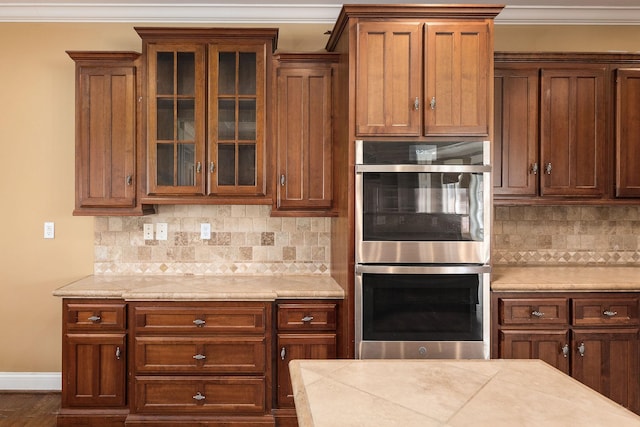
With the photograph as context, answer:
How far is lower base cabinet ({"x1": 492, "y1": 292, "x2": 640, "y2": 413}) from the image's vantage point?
2.72 m

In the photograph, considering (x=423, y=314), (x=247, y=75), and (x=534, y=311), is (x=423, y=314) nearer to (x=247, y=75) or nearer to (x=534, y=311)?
(x=534, y=311)

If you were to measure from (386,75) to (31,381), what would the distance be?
319 cm

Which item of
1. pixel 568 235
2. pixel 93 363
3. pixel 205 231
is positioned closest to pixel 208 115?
pixel 205 231

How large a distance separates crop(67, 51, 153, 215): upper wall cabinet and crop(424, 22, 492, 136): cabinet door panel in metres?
1.83

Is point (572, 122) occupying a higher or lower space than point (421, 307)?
higher

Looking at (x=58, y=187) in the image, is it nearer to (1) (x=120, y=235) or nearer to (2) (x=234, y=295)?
(1) (x=120, y=235)

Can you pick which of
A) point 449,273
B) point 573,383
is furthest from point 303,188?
point 573,383

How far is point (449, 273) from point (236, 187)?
1.40m

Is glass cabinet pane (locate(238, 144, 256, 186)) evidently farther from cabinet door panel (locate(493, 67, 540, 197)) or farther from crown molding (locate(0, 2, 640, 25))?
cabinet door panel (locate(493, 67, 540, 197))

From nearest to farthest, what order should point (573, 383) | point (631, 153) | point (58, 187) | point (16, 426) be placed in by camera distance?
1. point (573, 383)
2. point (16, 426)
3. point (631, 153)
4. point (58, 187)

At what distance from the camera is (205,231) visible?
3369mm

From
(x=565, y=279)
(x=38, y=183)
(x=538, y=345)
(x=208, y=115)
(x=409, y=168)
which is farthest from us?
(x=38, y=183)

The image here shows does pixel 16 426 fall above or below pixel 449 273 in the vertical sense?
below

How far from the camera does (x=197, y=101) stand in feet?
9.83
